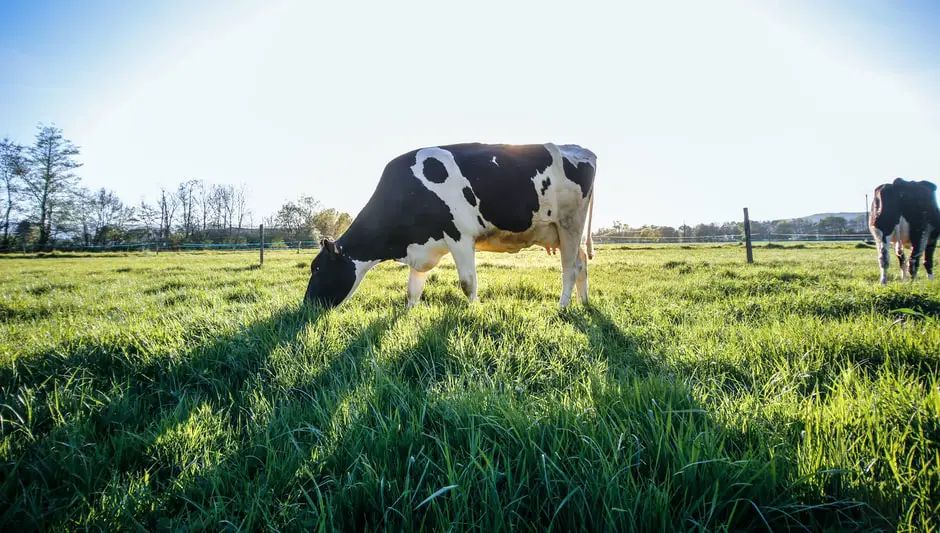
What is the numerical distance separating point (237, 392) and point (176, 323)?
1.63m

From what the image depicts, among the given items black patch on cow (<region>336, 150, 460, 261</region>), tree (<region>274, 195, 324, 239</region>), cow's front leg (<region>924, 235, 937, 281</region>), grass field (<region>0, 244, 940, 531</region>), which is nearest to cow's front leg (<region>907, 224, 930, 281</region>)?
cow's front leg (<region>924, 235, 937, 281</region>)

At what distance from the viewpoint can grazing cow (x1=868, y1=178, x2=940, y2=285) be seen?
270 inches

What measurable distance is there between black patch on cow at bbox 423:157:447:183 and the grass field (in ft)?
8.58

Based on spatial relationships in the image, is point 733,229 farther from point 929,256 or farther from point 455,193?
point 455,193

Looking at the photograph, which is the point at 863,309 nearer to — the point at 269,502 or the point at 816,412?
the point at 816,412

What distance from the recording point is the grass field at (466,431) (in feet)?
3.45

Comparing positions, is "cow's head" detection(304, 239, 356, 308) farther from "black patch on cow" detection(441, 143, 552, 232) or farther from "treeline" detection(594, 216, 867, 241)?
"treeline" detection(594, 216, 867, 241)

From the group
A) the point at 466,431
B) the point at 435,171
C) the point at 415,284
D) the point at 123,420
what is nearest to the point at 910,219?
the point at 435,171

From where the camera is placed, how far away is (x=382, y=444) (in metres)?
1.33

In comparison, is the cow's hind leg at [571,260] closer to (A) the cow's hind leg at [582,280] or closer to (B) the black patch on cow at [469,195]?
(A) the cow's hind leg at [582,280]

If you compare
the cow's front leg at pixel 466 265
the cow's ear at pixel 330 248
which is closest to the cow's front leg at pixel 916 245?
the cow's front leg at pixel 466 265

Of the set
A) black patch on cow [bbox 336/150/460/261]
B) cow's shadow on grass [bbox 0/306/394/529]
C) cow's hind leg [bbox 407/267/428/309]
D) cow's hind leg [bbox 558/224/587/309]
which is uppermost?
black patch on cow [bbox 336/150/460/261]

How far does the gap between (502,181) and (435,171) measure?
96 cm

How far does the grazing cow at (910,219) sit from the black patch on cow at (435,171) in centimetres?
809
